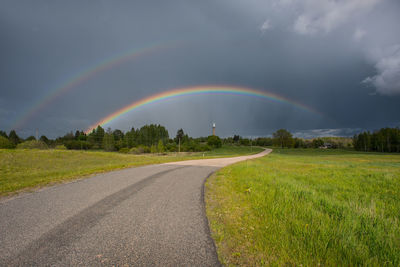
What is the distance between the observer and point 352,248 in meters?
2.74

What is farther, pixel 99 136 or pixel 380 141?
pixel 99 136

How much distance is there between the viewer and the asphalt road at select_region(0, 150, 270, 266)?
9.29ft

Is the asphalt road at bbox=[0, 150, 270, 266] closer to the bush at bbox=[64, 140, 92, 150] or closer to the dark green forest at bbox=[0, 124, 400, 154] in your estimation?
the dark green forest at bbox=[0, 124, 400, 154]

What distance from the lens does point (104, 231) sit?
150 inches

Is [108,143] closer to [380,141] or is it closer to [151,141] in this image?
[151,141]

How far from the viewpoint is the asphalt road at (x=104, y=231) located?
283 centimetres

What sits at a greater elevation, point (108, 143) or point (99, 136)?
point (99, 136)

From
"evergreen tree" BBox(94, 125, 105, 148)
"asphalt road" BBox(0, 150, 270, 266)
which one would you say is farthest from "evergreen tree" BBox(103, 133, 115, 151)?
"asphalt road" BBox(0, 150, 270, 266)

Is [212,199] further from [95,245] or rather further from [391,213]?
[391,213]

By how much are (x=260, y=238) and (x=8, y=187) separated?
10626mm

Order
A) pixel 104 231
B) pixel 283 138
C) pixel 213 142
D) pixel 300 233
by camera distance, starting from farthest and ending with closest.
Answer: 1. pixel 283 138
2. pixel 213 142
3. pixel 104 231
4. pixel 300 233

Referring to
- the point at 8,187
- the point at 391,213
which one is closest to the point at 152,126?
the point at 8,187

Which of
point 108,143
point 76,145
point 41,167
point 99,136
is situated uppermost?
point 99,136

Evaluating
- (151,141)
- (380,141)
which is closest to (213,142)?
(151,141)
